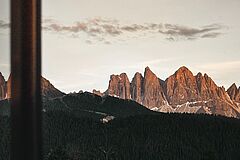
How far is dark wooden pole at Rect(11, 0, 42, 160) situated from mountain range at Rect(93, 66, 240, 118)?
198 feet

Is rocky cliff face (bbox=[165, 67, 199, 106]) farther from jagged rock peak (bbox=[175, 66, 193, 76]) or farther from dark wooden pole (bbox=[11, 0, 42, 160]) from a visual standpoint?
dark wooden pole (bbox=[11, 0, 42, 160])

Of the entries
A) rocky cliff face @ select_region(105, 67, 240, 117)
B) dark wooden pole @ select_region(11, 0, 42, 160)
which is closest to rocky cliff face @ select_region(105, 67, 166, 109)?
rocky cliff face @ select_region(105, 67, 240, 117)

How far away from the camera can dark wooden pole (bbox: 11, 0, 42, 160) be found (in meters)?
0.43

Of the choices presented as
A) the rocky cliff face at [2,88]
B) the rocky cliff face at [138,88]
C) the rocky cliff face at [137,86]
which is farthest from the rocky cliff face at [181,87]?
the rocky cliff face at [2,88]

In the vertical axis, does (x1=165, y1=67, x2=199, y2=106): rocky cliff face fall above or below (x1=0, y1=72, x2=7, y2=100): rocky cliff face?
above

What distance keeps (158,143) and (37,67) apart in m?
25.2

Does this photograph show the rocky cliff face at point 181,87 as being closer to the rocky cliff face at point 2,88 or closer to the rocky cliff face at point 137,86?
the rocky cliff face at point 137,86

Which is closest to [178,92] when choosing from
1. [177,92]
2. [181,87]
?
[177,92]

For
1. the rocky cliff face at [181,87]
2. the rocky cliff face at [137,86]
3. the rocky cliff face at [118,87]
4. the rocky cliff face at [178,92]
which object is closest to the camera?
the rocky cliff face at [118,87]

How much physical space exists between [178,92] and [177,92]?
298mm

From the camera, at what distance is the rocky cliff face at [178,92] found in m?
67.0

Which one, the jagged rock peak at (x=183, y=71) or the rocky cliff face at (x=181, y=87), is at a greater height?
the jagged rock peak at (x=183, y=71)

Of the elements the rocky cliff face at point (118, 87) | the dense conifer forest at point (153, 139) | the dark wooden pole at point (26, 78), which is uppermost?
the rocky cliff face at point (118, 87)

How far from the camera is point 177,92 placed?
279 feet
